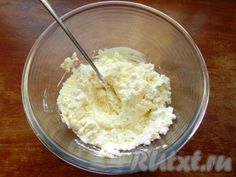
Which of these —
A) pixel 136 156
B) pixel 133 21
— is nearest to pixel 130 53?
pixel 133 21

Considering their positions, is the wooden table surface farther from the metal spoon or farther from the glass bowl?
the metal spoon

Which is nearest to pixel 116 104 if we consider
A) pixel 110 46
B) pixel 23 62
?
pixel 110 46

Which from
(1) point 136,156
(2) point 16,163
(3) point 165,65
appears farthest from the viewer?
(3) point 165,65

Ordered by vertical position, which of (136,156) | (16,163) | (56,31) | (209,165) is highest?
(56,31)

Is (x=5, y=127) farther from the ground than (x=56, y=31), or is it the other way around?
(x=56, y=31)

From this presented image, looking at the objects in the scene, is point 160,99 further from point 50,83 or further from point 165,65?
point 50,83

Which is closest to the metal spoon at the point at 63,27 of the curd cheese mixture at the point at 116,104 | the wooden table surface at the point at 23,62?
the curd cheese mixture at the point at 116,104
